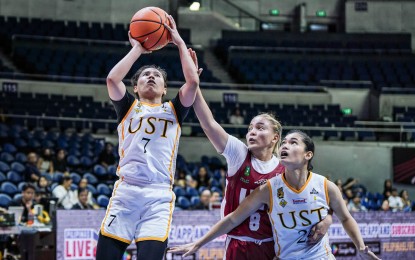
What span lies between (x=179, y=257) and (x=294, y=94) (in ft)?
42.0

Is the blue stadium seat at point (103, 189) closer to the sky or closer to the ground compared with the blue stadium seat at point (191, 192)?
closer to the sky

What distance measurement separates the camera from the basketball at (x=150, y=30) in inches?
198

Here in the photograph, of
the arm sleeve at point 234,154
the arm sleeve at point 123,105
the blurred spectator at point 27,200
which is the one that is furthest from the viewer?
the blurred spectator at point 27,200

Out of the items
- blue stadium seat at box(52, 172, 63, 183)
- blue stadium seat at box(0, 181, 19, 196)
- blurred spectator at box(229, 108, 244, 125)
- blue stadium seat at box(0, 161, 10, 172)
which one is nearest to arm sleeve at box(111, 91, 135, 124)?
blue stadium seat at box(0, 181, 19, 196)

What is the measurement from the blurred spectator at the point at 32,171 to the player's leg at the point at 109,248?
28.0 feet

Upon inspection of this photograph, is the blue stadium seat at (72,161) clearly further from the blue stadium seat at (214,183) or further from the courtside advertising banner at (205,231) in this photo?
the courtside advertising banner at (205,231)

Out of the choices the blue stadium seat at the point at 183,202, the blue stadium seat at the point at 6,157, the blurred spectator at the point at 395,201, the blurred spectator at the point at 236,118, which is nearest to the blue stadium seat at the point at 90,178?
the blue stadium seat at the point at 6,157

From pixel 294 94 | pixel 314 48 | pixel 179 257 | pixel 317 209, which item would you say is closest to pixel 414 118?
pixel 294 94

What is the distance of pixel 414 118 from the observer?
20.7m

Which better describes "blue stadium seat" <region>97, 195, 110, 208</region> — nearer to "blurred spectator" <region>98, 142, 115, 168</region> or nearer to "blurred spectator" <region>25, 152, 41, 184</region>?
"blurred spectator" <region>25, 152, 41, 184</region>

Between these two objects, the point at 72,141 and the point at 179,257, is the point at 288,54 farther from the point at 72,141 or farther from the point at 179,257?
the point at 179,257

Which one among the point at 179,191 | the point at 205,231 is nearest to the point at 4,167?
the point at 179,191

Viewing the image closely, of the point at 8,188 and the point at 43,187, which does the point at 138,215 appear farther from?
the point at 8,188

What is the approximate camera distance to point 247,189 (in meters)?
5.05
